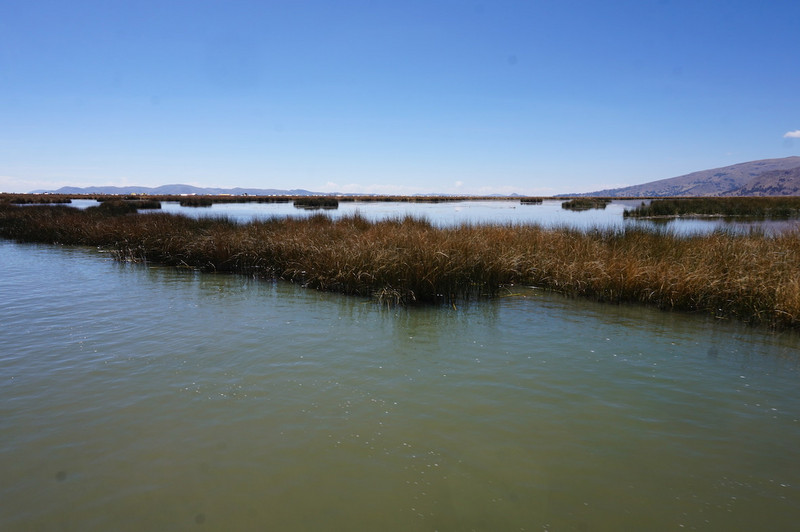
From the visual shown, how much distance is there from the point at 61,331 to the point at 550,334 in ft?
33.6

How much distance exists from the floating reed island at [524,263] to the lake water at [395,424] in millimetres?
1260

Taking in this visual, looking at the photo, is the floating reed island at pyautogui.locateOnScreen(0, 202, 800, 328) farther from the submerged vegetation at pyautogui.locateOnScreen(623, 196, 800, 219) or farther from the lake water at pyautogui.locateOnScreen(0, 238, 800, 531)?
the submerged vegetation at pyautogui.locateOnScreen(623, 196, 800, 219)

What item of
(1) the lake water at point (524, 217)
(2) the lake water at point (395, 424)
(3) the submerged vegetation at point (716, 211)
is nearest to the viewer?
(2) the lake water at point (395, 424)

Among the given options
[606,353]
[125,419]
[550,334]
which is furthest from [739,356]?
[125,419]

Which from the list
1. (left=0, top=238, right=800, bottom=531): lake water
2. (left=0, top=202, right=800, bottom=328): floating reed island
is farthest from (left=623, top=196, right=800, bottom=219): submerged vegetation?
(left=0, top=238, right=800, bottom=531): lake water

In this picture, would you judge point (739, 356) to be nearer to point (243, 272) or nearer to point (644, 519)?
point (644, 519)

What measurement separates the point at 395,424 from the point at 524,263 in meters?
9.92

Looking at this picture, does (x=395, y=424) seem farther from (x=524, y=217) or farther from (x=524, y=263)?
(x=524, y=217)

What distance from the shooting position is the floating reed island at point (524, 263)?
10.9m

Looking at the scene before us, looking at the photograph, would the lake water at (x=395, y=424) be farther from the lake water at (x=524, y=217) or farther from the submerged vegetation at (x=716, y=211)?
the submerged vegetation at (x=716, y=211)

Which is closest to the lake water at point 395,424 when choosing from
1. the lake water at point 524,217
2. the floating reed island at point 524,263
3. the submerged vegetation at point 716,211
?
the floating reed island at point 524,263

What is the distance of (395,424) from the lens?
5578mm

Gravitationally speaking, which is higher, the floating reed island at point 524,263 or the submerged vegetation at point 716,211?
the submerged vegetation at point 716,211

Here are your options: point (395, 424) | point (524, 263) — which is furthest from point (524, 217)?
point (395, 424)
